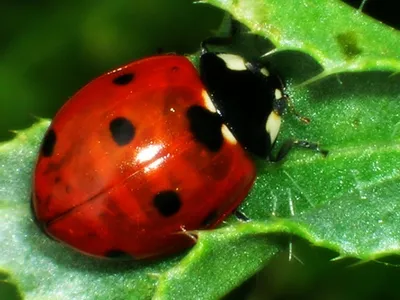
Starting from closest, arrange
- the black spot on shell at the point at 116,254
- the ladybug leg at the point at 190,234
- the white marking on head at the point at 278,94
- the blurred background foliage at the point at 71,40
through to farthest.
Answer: the ladybug leg at the point at 190,234
the black spot on shell at the point at 116,254
the white marking on head at the point at 278,94
the blurred background foliage at the point at 71,40

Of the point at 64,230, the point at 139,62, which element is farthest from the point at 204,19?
the point at 64,230

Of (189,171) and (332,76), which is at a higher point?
(332,76)

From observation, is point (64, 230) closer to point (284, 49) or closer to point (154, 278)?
point (154, 278)

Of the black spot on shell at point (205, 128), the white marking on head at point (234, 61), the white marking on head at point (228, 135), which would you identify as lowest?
the white marking on head at point (228, 135)

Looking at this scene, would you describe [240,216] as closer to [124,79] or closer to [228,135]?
[228,135]

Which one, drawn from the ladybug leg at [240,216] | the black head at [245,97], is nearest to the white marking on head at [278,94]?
the black head at [245,97]

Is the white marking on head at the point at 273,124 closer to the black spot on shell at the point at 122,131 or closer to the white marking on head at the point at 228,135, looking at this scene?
the white marking on head at the point at 228,135
